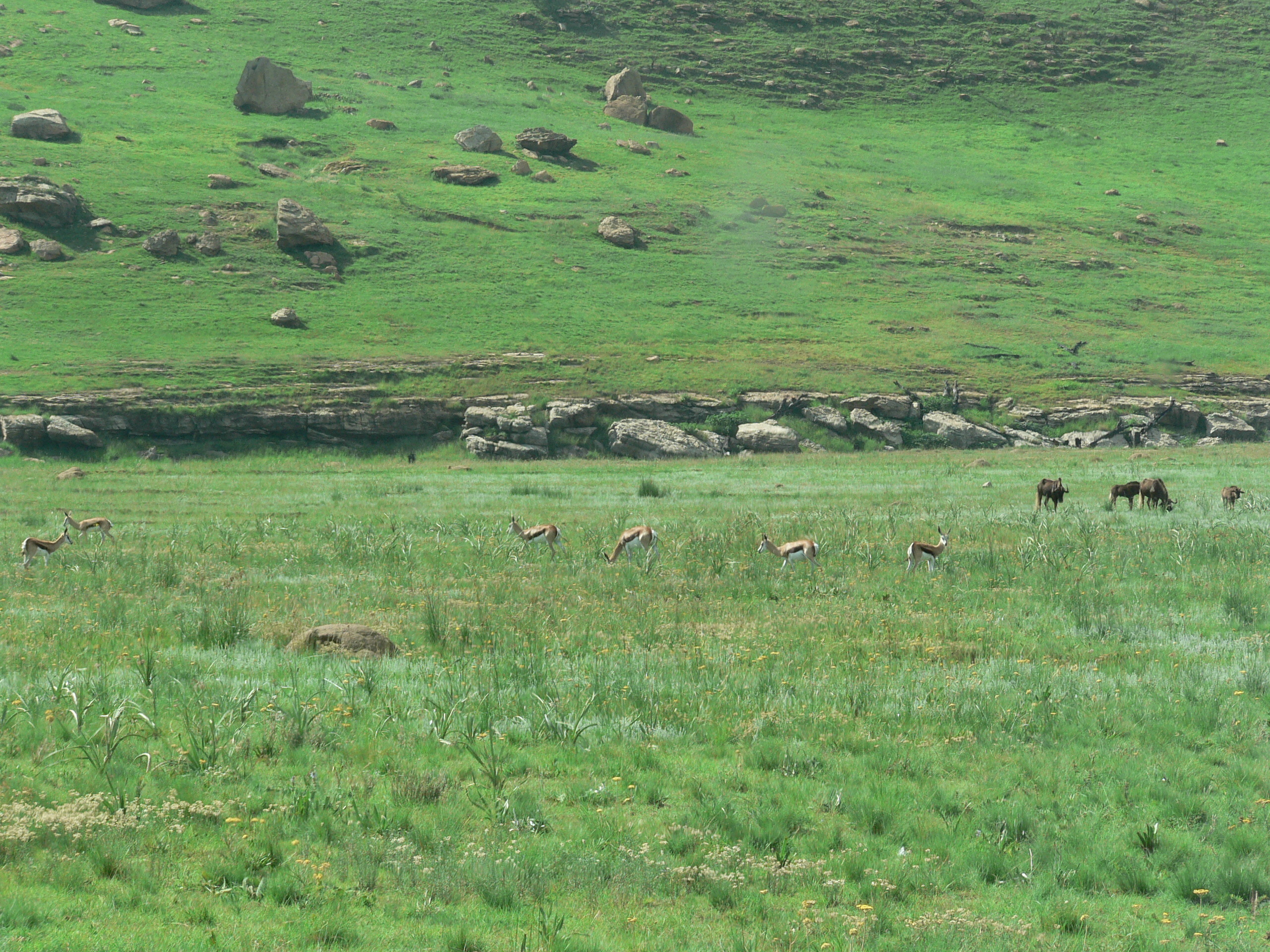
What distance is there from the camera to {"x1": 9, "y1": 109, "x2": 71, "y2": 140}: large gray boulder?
76438 mm

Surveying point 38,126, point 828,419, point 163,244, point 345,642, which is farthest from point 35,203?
point 345,642

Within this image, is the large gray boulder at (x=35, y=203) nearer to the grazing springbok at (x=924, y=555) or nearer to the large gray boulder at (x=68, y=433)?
the large gray boulder at (x=68, y=433)

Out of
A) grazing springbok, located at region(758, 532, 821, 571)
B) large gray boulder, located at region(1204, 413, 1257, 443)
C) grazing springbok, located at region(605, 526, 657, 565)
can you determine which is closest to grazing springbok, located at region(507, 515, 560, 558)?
grazing springbok, located at region(605, 526, 657, 565)

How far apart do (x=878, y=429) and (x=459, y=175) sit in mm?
49580

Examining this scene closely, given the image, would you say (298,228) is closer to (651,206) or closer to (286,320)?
(286,320)

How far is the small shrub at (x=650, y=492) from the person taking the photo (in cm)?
3434

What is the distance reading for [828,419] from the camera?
57.8 metres

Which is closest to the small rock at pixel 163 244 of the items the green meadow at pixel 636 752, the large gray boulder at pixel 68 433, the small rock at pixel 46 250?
the small rock at pixel 46 250

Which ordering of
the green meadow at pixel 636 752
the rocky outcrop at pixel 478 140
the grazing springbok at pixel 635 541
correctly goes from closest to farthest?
the green meadow at pixel 636 752 → the grazing springbok at pixel 635 541 → the rocky outcrop at pixel 478 140

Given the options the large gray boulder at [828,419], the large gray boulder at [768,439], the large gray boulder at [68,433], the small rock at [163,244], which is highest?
the small rock at [163,244]

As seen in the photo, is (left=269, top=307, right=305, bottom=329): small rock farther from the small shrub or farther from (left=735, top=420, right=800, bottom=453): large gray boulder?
the small shrub

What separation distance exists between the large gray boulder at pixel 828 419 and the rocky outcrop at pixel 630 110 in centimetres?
6899

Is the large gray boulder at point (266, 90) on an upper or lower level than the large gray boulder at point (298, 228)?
upper

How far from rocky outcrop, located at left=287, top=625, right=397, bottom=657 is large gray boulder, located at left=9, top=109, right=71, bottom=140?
80772mm
